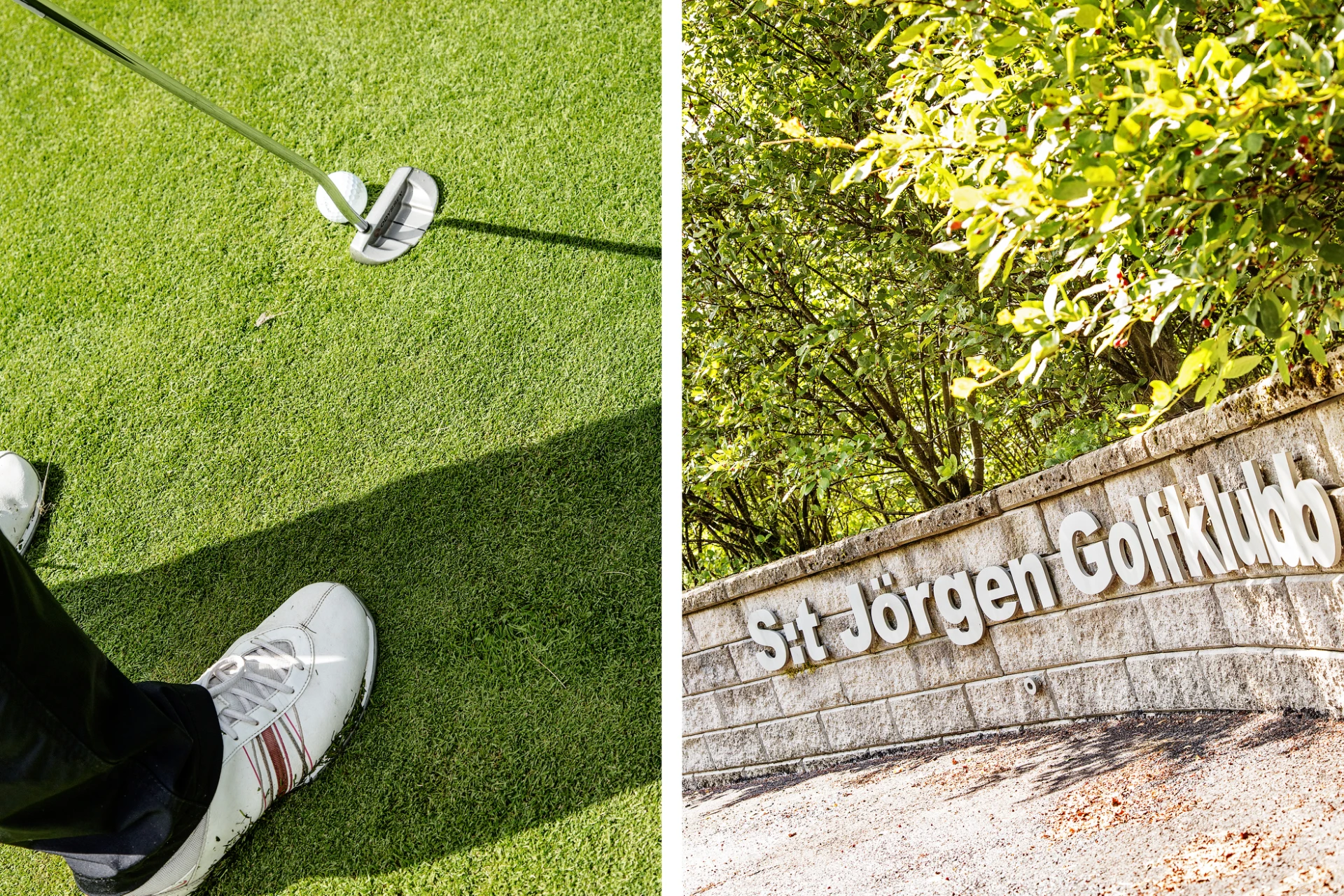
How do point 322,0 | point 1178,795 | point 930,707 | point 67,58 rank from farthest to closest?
point 67,58
point 322,0
point 930,707
point 1178,795

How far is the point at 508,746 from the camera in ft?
6.56

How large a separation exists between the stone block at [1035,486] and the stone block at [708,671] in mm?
693

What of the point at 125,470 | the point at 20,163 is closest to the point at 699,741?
the point at 125,470

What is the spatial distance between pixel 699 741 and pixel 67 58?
11.1ft

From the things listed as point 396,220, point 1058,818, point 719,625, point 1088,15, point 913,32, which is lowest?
point 1058,818

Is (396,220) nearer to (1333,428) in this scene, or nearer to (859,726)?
(859,726)

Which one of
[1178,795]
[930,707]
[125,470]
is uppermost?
[125,470]

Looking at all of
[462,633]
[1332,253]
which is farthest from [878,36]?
[462,633]

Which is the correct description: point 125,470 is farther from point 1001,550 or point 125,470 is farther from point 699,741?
point 1001,550

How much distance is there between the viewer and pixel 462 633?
2.13 metres

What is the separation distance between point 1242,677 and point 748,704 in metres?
0.96

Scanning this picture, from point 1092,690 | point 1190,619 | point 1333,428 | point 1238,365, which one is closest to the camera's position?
point 1238,365

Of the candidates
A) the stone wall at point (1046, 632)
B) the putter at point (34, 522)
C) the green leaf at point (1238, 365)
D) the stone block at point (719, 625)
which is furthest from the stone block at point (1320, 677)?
the putter at point (34, 522)

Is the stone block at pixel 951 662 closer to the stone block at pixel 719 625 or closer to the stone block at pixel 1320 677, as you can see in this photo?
the stone block at pixel 719 625
